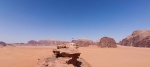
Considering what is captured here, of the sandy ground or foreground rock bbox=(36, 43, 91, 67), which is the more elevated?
foreground rock bbox=(36, 43, 91, 67)

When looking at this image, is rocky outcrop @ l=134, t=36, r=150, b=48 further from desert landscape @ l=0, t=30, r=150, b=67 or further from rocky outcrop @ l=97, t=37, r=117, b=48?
desert landscape @ l=0, t=30, r=150, b=67

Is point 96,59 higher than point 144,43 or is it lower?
lower

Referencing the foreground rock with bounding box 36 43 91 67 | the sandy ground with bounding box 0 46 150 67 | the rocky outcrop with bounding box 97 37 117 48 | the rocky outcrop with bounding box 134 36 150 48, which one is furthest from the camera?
the rocky outcrop with bounding box 134 36 150 48

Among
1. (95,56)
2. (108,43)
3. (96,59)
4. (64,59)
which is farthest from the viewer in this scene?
(108,43)

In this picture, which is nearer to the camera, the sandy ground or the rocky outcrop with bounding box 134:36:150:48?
the sandy ground

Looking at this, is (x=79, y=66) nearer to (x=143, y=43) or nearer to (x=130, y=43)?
(x=143, y=43)

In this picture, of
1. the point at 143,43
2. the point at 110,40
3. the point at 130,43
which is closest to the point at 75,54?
the point at 110,40

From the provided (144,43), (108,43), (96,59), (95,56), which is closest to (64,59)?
(96,59)

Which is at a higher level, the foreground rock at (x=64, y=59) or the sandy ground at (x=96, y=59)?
the foreground rock at (x=64, y=59)

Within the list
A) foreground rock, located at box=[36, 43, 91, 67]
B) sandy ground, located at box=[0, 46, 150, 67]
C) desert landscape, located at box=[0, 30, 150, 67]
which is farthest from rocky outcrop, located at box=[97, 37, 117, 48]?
foreground rock, located at box=[36, 43, 91, 67]

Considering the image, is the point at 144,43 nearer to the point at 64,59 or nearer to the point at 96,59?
the point at 96,59

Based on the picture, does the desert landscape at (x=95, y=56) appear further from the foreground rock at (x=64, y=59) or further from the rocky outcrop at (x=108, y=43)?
the foreground rock at (x=64, y=59)

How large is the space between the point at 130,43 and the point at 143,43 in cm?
665

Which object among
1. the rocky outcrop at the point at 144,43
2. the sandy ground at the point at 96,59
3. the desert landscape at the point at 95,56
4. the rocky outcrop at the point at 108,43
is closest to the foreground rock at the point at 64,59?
the desert landscape at the point at 95,56
